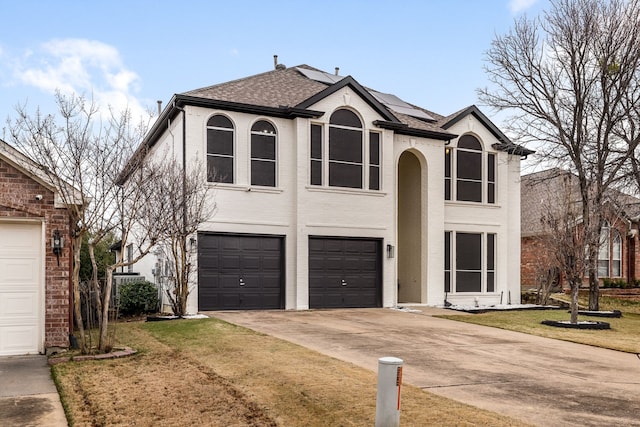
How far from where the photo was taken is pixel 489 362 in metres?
11.1

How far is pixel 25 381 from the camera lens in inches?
362

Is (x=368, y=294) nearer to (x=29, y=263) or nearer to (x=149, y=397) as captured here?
(x=29, y=263)

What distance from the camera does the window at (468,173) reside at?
24047mm

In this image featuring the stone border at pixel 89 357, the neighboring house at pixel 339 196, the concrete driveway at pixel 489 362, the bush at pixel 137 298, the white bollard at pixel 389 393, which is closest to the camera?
the white bollard at pixel 389 393

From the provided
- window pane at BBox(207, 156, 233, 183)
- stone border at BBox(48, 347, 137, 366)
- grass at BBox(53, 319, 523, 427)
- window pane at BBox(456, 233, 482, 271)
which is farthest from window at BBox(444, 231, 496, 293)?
stone border at BBox(48, 347, 137, 366)

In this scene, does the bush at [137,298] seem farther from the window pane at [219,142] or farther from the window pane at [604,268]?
the window pane at [604,268]

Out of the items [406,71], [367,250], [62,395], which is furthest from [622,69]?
[62,395]

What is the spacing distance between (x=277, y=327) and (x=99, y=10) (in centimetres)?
939

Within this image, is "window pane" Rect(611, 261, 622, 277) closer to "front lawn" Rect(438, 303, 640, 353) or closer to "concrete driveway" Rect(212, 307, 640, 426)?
"front lawn" Rect(438, 303, 640, 353)

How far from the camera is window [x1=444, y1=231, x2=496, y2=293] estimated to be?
23734 millimetres

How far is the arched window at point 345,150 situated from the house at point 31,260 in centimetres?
1076

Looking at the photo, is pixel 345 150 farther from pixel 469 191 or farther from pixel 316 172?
pixel 469 191

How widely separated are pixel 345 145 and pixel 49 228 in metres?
11.6

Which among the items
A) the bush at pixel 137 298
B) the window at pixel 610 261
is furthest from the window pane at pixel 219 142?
the window at pixel 610 261
